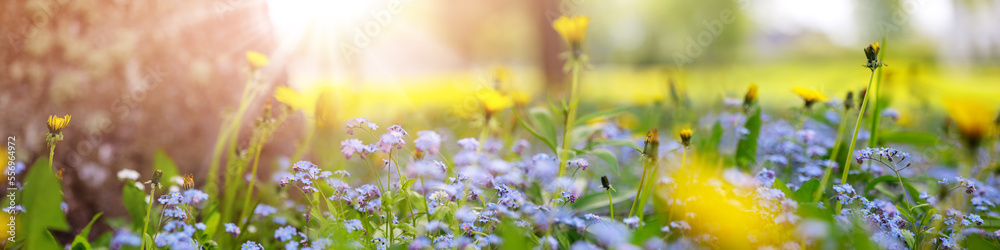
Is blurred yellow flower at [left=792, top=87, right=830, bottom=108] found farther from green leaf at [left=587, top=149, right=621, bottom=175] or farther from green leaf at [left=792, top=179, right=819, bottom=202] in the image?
green leaf at [left=587, top=149, right=621, bottom=175]

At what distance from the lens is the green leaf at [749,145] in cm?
203

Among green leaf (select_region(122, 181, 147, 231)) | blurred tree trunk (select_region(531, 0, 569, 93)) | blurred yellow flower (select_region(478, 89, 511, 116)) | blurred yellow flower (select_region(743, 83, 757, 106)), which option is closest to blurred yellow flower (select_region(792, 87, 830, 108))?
blurred yellow flower (select_region(743, 83, 757, 106))

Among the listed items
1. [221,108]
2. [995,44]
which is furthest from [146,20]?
[995,44]

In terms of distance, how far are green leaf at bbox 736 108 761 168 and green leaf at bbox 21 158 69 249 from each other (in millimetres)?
2023

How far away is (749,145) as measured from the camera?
2059mm

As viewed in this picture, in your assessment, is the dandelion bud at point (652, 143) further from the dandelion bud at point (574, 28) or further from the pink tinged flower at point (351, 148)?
the pink tinged flower at point (351, 148)

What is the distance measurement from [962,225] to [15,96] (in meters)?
2.91

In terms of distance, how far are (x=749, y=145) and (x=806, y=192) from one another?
0.55 meters

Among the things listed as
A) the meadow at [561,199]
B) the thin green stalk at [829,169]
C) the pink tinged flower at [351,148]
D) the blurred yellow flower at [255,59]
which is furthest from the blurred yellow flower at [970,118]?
the blurred yellow flower at [255,59]

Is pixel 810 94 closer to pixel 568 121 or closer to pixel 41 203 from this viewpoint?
pixel 568 121

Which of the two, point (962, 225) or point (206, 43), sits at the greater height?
point (206, 43)

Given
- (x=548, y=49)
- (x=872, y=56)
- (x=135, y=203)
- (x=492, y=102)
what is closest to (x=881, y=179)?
(x=872, y=56)

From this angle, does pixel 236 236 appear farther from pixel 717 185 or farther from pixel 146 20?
pixel 717 185

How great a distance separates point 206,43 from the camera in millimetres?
2389
